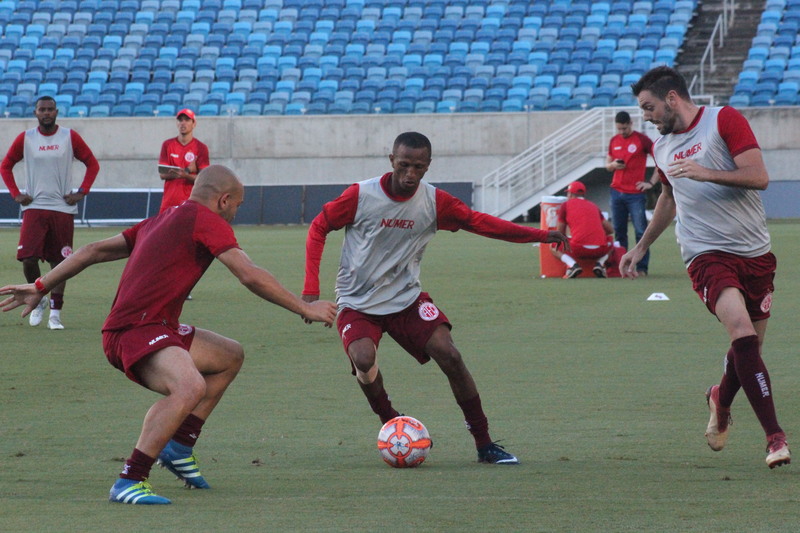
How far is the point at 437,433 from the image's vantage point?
23.6ft

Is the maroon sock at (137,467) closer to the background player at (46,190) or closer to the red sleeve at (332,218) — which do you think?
the red sleeve at (332,218)

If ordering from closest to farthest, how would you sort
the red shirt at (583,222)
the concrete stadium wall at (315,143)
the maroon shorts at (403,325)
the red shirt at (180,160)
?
1. the maroon shorts at (403,325)
2. the red shirt at (180,160)
3. the red shirt at (583,222)
4. the concrete stadium wall at (315,143)

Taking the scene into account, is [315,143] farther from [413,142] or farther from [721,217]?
[721,217]

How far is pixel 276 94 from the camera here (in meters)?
37.0

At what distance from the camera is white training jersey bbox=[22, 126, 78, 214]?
12852mm

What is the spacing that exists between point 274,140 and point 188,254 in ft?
A: 100

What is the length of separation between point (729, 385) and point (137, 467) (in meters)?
3.06

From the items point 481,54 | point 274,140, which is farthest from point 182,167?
point 481,54

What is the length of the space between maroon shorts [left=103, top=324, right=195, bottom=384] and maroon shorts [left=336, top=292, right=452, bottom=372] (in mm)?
1382

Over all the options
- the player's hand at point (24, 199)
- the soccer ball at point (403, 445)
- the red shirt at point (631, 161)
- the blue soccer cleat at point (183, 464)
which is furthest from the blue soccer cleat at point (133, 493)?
the red shirt at point (631, 161)

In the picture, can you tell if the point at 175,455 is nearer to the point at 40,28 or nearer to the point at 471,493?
the point at 471,493

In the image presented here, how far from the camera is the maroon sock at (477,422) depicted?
20.9ft

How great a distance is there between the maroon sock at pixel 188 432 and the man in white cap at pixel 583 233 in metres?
12.5

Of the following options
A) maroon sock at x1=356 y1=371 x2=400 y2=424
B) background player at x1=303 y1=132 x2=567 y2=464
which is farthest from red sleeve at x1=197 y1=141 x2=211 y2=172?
maroon sock at x1=356 y1=371 x2=400 y2=424
